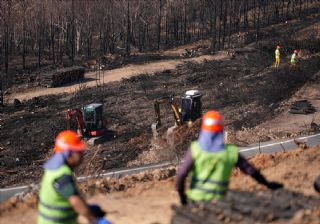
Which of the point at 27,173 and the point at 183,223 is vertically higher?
the point at 183,223

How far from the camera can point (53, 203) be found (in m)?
5.19

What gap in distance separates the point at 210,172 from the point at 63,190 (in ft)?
5.64

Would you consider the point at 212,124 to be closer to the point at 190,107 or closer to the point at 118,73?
the point at 190,107

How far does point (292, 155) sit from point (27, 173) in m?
9.17

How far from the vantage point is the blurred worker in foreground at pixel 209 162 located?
5.74 meters

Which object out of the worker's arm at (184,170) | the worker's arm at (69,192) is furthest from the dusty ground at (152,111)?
the worker's arm at (69,192)

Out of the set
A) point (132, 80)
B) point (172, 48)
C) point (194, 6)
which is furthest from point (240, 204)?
point (194, 6)

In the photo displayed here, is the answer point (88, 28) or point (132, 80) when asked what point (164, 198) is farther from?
point (88, 28)

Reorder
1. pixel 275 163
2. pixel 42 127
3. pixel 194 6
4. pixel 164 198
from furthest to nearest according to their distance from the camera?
pixel 194 6 → pixel 42 127 → pixel 275 163 → pixel 164 198

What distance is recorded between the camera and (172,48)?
178ft

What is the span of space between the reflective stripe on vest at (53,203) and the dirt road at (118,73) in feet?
93.4

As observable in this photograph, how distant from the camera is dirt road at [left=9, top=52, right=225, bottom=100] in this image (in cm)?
3416

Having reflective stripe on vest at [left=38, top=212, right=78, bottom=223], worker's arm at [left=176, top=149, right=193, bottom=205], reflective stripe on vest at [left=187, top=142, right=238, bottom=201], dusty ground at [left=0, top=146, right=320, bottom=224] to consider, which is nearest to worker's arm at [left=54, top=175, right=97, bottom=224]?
reflective stripe on vest at [left=38, top=212, right=78, bottom=223]

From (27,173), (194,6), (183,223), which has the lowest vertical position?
(27,173)
